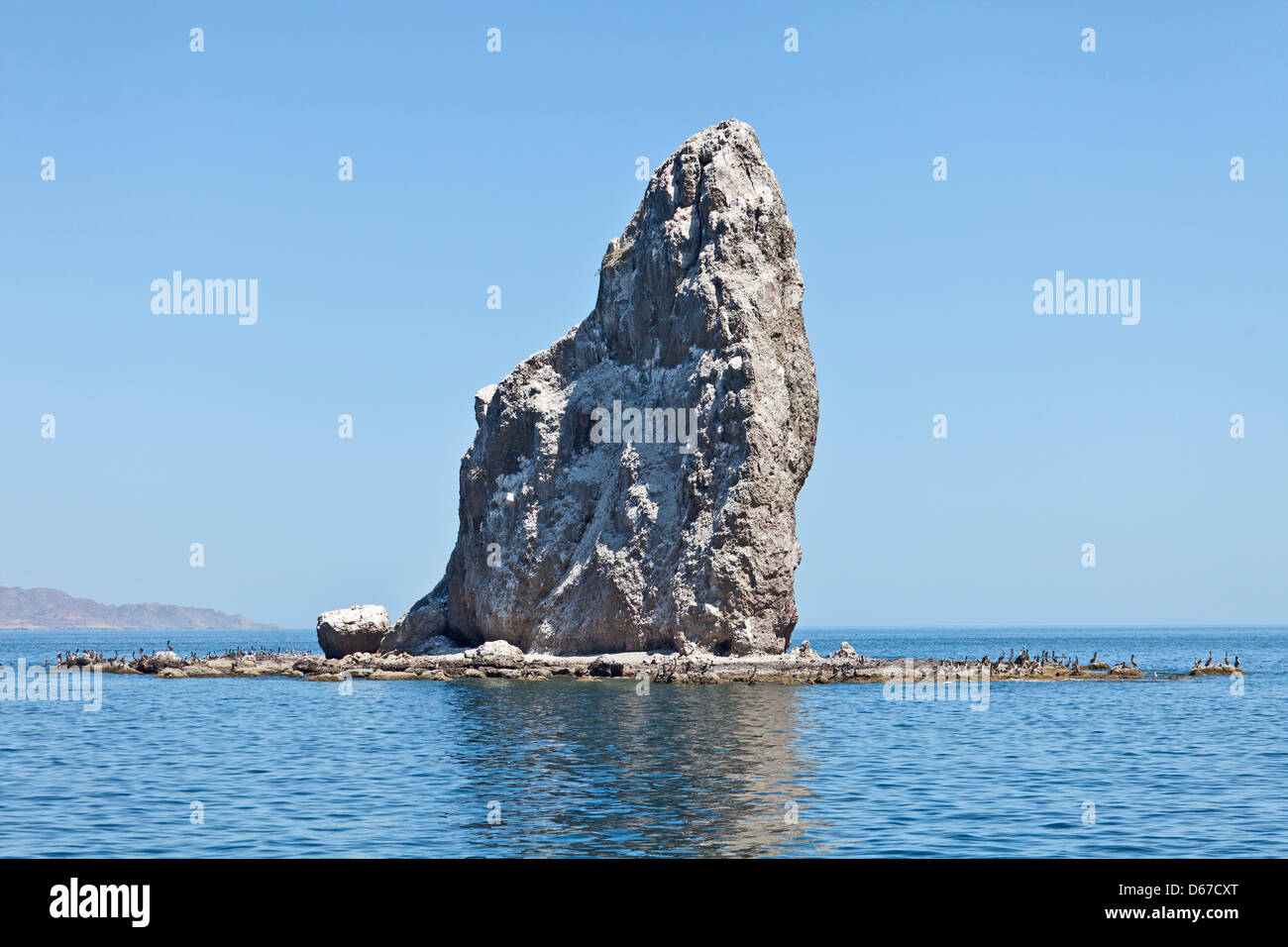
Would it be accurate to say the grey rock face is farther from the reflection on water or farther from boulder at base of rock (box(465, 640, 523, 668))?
the reflection on water

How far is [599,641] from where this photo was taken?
269 feet

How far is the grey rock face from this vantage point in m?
76.9

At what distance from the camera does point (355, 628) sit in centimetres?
9419

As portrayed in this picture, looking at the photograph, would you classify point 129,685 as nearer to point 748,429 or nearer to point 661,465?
point 661,465

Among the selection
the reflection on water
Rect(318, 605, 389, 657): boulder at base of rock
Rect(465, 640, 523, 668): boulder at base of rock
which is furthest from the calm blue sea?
Rect(318, 605, 389, 657): boulder at base of rock

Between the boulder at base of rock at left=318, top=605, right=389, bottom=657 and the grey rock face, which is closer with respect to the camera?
the grey rock face

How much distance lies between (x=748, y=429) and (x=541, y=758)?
4315 cm

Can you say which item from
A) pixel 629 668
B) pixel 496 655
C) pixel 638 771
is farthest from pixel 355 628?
pixel 638 771

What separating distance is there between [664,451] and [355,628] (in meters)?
31.2

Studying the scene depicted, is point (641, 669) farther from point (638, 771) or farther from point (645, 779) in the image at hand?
point (645, 779)

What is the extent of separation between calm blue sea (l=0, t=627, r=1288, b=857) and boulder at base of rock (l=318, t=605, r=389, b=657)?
33.9 meters

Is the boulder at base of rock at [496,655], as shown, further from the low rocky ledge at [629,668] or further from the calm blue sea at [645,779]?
the calm blue sea at [645,779]

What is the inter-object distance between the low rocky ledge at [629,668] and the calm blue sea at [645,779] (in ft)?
40.8
